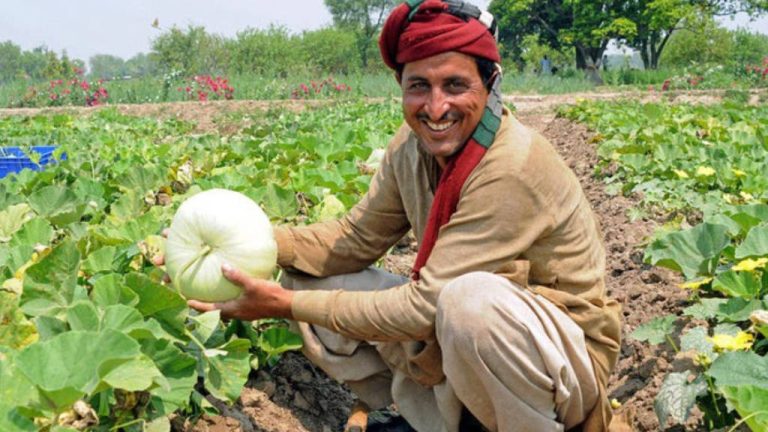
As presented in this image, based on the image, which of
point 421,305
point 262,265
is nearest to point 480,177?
point 421,305

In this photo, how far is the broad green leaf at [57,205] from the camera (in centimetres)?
344

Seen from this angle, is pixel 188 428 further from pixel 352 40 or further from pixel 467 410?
pixel 352 40

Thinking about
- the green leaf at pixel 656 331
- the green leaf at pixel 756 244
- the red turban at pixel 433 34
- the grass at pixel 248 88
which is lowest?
the grass at pixel 248 88

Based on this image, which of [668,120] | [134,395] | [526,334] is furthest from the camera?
[668,120]

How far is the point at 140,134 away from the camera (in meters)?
9.41

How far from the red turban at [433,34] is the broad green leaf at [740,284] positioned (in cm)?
105

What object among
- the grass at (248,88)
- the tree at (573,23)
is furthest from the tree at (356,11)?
the grass at (248,88)

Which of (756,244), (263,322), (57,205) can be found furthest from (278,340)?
(756,244)

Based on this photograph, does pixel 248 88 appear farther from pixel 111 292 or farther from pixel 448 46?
pixel 111 292

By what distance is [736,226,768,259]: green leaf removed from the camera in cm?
278

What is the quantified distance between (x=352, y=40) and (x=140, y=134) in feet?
191

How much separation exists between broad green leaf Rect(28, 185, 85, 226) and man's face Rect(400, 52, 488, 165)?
170 cm

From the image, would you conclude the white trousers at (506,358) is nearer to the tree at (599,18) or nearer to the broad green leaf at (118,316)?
the broad green leaf at (118,316)

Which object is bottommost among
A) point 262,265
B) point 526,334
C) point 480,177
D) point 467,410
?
point 467,410
